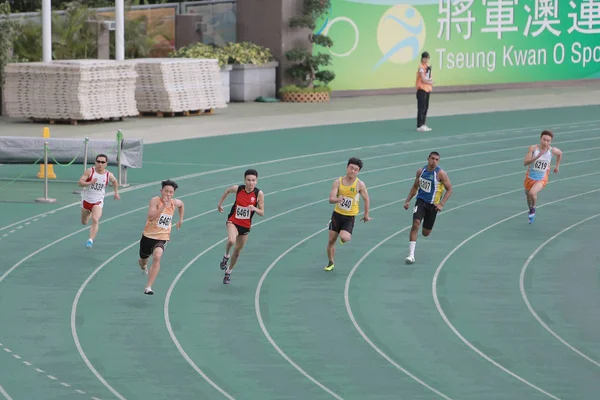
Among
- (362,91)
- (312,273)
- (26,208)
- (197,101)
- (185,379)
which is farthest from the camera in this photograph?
(362,91)

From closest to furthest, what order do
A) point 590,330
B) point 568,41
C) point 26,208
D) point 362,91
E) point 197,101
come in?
1. point 590,330
2. point 26,208
3. point 197,101
4. point 362,91
5. point 568,41

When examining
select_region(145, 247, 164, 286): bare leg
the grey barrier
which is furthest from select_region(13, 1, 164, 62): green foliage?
select_region(145, 247, 164, 286): bare leg

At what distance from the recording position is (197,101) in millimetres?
35031

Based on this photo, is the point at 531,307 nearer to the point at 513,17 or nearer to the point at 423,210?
the point at 423,210

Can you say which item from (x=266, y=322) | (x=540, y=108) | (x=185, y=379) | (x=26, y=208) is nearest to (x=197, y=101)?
(x=540, y=108)

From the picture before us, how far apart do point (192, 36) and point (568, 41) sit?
14.0 meters

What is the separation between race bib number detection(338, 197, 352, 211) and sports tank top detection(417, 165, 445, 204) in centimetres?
132

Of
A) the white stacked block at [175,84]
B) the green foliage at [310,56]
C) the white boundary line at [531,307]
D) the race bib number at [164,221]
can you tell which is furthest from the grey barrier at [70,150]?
the green foliage at [310,56]

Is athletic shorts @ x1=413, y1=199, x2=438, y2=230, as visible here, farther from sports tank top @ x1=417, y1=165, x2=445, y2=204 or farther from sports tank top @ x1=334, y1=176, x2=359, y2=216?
sports tank top @ x1=334, y1=176, x2=359, y2=216

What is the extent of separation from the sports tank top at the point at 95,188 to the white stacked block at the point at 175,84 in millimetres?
15502

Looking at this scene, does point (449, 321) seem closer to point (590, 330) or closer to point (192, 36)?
point (590, 330)

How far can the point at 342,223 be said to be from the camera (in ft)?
56.7

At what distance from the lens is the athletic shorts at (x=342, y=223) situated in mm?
17250

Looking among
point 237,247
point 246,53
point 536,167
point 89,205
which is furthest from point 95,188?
point 246,53
